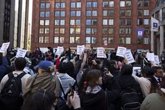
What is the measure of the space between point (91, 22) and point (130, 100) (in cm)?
10836

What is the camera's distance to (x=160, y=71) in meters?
8.46

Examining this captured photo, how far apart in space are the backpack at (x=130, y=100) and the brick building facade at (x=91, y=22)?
10333cm

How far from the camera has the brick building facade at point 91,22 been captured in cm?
11112

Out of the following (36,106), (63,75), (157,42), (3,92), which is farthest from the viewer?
(157,42)

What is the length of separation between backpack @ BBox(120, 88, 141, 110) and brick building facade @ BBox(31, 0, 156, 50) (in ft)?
Answer: 339

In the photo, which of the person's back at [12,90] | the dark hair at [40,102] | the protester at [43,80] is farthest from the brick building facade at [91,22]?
the dark hair at [40,102]

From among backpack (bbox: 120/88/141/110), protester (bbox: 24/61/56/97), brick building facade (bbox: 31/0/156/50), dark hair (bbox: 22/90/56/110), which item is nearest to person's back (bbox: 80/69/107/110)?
protester (bbox: 24/61/56/97)

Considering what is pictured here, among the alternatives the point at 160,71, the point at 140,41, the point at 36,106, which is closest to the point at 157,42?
the point at 140,41

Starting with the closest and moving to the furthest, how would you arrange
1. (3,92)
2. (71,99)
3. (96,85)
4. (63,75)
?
(71,99) < (96,85) < (3,92) < (63,75)

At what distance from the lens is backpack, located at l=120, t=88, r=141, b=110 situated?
671 cm

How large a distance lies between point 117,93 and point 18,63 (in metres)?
1.92

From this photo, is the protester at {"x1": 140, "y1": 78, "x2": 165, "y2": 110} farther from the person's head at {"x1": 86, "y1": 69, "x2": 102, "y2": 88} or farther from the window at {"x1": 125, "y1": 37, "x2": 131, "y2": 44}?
the window at {"x1": 125, "y1": 37, "x2": 131, "y2": 44}

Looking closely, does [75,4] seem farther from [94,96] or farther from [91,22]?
[94,96]

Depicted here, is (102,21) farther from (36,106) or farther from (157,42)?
(36,106)
